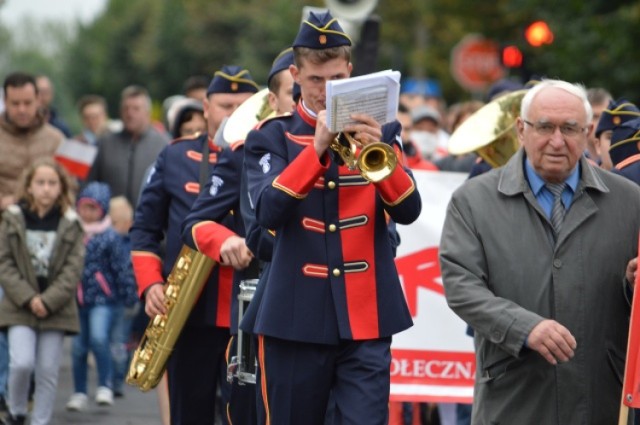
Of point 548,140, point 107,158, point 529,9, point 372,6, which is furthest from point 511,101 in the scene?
point 529,9

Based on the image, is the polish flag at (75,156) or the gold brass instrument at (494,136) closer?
the gold brass instrument at (494,136)

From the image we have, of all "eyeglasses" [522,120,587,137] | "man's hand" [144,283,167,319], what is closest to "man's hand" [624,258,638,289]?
"eyeglasses" [522,120,587,137]

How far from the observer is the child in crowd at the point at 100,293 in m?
13.7

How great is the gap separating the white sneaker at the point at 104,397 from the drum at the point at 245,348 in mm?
5700

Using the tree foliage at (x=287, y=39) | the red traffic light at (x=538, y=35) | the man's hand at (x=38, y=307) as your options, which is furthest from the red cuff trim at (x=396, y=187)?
the tree foliage at (x=287, y=39)

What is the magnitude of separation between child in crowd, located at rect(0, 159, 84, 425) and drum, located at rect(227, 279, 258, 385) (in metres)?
3.80

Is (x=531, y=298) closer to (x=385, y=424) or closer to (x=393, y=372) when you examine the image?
(x=385, y=424)

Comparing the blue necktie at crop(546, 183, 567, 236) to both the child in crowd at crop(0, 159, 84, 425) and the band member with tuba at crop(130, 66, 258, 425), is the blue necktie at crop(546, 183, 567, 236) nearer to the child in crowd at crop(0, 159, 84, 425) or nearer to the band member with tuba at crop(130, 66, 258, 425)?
the band member with tuba at crop(130, 66, 258, 425)

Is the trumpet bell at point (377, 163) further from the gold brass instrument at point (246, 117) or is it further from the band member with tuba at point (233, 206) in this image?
the gold brass instrument at point (246, 117)

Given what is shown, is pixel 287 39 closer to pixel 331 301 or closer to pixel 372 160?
pixel 331 301

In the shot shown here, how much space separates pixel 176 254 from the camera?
9.35 meters

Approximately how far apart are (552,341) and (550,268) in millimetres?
419

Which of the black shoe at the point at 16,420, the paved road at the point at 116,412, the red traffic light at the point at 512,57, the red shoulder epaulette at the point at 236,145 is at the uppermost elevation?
the red traffic light at the point at 512,57

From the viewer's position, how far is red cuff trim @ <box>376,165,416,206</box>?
6.84m
